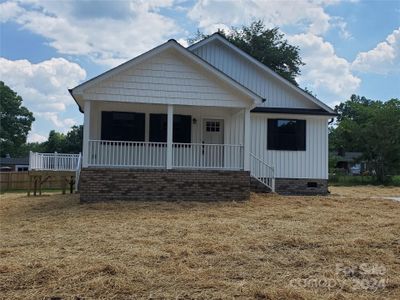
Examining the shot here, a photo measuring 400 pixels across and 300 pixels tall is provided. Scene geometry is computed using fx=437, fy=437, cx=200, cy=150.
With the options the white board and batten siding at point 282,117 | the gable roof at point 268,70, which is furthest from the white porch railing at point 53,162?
the white board and batten siding at point 282,117

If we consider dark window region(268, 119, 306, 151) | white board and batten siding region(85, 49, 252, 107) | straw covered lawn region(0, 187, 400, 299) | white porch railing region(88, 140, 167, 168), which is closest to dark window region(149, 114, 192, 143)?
white porch railing region(88, 140, 167, 168)

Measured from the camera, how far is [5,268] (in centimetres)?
555

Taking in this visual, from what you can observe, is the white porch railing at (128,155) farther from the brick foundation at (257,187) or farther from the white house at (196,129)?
the brick foundation at (257,187)

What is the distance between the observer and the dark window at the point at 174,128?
1580 centimetres

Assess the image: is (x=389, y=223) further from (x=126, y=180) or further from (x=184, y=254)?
(x=126, y=180)

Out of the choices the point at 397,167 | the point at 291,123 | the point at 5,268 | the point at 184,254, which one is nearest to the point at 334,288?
the point at 184,254

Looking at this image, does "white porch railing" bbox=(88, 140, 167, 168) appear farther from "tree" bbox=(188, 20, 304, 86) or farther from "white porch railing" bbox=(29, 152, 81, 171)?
"tree" bbox=(188, 20, 304, 86)

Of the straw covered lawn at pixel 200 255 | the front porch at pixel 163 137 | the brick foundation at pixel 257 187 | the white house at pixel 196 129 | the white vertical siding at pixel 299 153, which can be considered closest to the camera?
the straw covered lawn at pixel 200 255

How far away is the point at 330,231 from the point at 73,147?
55.0m

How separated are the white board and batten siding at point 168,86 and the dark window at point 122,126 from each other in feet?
7.54

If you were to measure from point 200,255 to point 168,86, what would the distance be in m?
8.12

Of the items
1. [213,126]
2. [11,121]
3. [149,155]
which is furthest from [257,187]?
[11,121]

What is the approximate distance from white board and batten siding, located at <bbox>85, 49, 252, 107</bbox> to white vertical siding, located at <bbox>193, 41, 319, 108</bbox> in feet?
13.6

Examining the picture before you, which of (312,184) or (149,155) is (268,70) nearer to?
(312,184)
